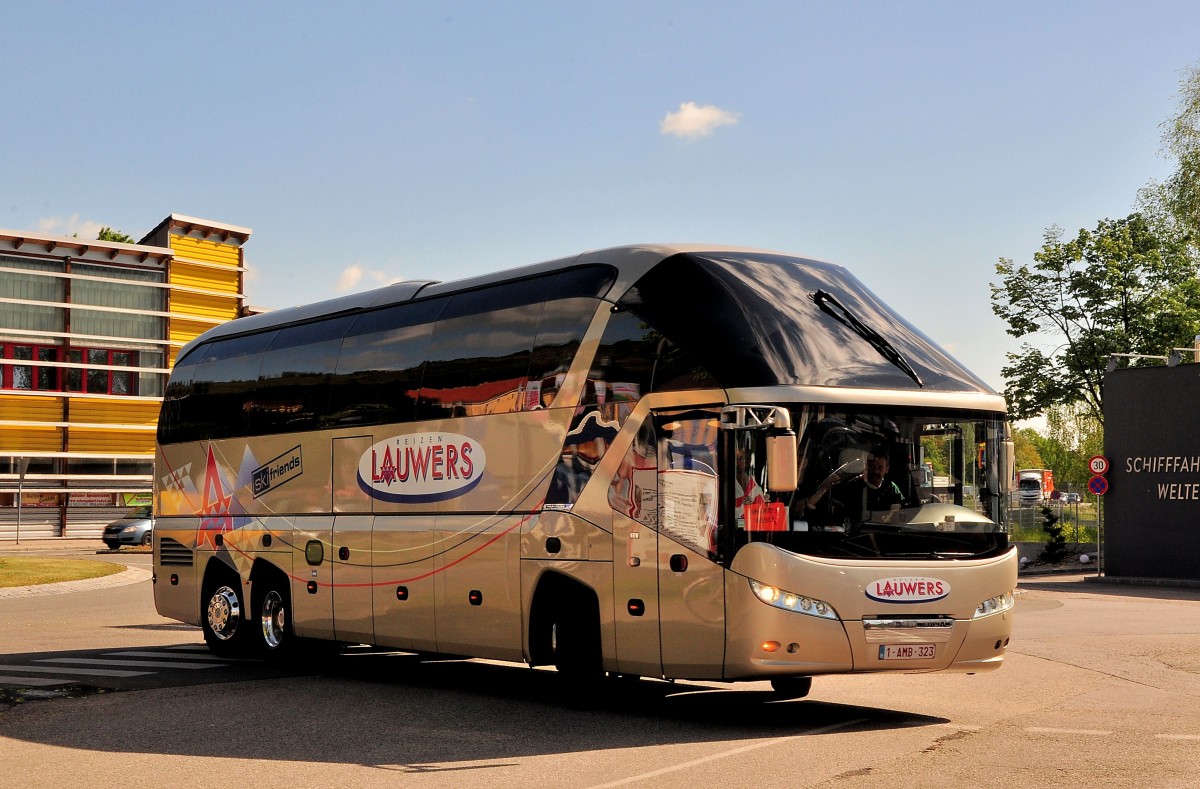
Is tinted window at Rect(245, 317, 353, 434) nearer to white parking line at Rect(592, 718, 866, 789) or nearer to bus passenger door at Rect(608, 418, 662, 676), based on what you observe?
bus passenger door at Rect(608, 418, 662, 676)

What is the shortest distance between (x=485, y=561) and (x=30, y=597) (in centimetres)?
1830

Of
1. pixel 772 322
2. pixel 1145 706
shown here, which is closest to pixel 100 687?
pixel 772 322

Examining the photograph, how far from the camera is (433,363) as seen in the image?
14055 mm

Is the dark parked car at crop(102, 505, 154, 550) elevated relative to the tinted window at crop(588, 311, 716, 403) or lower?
lower

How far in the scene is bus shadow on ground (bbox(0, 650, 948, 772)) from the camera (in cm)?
1015

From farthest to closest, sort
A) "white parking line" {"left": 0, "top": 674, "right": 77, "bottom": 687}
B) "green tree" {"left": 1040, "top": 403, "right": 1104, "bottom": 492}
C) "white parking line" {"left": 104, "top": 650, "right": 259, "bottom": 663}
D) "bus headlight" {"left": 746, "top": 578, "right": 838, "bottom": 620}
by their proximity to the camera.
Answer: "green tree" {"left": 1040, "top": 403, "right": 1104, "bottom": 492}, "white parking line" {"left": 104, "top": 650, "right": 259, "bottom": 663}, "white parking line" {"left": 0, "top": 674, "right": 77, "bottom": 687}, "bus headlight" {"left": 746, "top": 578, "right": 838, "bottom": 620}

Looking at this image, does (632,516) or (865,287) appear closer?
(632,516)

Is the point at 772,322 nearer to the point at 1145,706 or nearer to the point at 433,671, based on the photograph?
the point at 1145,706

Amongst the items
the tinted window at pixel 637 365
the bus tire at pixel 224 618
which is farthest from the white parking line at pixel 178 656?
the tinted window at pixel 637 365

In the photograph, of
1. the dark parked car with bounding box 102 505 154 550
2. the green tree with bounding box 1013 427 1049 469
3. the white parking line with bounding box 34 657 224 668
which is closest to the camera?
the white parking line with bounding box 34 657 224 668

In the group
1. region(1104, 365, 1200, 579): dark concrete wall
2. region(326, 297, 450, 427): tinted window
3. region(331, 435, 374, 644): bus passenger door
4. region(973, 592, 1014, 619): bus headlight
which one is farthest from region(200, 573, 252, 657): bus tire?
region(1104, 365, 1200, 579): dark concrete wall

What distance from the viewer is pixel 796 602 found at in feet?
34.8

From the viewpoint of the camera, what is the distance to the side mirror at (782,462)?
33.9 ft

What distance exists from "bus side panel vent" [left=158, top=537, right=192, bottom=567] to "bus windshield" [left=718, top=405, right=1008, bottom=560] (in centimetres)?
981
